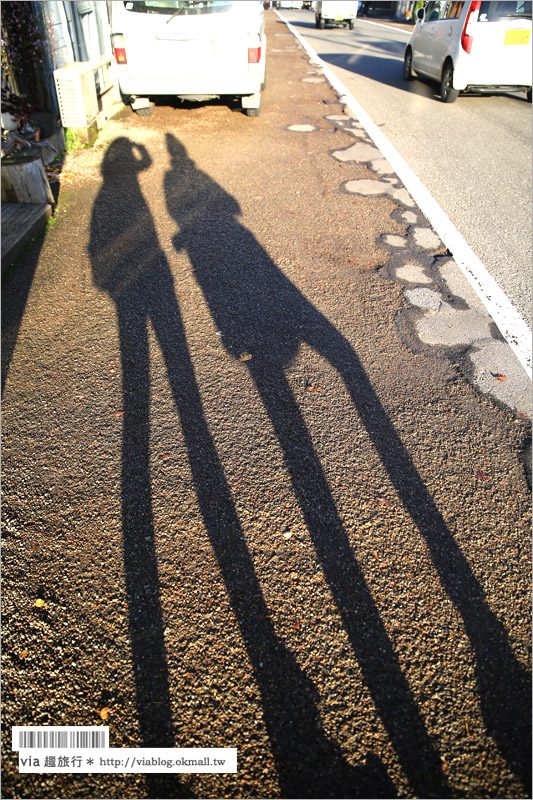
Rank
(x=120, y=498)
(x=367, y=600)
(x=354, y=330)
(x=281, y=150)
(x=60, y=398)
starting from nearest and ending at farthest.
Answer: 1. (x=367, y=600)
2. (x=120, y=498)
3. (x=60, y=398)
4. (x=354, y=330)
5. (x=281, y=150)

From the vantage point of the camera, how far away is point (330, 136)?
789 cm

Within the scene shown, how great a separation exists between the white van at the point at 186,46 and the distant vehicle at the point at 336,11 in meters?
20.3

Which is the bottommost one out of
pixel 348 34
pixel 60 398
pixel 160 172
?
pixel 60 398

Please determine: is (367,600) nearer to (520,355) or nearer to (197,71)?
(520,355)

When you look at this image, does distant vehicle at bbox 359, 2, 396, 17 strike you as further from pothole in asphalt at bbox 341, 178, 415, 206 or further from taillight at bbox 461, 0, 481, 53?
pothole in asphalt at bbox 341, 178, 415, 206

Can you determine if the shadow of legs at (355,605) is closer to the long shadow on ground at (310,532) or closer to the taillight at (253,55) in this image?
the long shadow on ground at (310,532)

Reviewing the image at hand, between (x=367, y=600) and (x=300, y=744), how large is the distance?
0.59m

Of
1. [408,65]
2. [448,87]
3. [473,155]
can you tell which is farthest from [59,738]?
[408,65]

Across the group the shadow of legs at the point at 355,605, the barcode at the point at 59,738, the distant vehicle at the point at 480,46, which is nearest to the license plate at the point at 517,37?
the distant vehicle at the point at 480,46

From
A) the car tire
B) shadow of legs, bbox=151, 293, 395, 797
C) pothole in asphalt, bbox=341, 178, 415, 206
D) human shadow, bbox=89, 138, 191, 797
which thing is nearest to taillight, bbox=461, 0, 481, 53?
pothole in asphalt, bbox=341, 178, 415, 206

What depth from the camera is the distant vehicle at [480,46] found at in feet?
27.6

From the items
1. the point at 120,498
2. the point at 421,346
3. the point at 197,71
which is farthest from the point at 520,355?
the point at 197,71

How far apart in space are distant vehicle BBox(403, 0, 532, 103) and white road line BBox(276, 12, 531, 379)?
2.78m

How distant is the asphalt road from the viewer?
4699 mm
